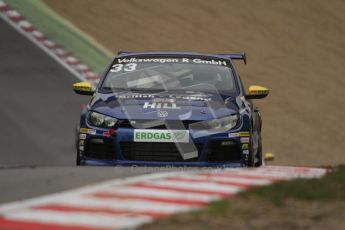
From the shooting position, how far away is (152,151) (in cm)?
920

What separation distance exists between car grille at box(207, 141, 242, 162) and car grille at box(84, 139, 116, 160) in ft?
3.09

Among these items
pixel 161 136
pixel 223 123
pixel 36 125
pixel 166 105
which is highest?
pixel 166 105

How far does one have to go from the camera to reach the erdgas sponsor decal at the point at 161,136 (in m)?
9.16

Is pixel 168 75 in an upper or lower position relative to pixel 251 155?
upper

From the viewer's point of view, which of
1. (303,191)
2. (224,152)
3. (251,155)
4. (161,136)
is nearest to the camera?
(303,191)

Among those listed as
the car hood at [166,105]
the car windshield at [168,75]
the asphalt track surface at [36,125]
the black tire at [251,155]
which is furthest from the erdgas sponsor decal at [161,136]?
the car windshield at [168,75]

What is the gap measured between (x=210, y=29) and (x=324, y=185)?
58.5ft

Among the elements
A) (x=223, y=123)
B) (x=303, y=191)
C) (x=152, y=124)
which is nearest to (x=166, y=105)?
(x=152, y=124)

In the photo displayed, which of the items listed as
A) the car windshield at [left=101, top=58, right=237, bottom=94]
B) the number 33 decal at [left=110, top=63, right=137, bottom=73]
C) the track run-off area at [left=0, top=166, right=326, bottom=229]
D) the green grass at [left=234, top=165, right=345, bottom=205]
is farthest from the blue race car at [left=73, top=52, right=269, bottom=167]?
the green grass at [left=234, top=165, right=345, bottom=205]

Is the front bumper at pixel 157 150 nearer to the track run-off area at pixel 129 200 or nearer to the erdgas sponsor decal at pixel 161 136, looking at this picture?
the erdgas sponsor decal at pixel 161 136

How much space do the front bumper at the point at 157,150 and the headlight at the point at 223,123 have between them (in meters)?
0.08

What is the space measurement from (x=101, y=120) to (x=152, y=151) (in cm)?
64

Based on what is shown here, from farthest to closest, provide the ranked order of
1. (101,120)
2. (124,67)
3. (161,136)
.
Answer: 1. (124,67)
2. (101,120)
3. (161,136)

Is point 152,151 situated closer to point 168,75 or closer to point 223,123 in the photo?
point 223,123
